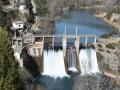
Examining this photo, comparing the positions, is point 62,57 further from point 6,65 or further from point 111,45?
point 6,65

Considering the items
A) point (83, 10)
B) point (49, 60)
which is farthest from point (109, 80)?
point (83, 10)

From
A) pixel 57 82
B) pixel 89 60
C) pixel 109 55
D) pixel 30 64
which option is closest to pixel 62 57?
pixel 89 60

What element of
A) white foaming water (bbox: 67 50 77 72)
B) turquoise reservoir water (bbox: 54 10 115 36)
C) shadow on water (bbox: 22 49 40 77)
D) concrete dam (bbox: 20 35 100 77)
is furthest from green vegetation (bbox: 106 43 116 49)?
turquoise reservoir water (bbox: 54 10 115 36)

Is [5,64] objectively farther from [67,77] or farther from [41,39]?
[41,39]

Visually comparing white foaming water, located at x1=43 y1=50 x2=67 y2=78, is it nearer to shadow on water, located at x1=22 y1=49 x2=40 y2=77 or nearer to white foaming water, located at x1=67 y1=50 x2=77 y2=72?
white foaming water, located at x1=67 y1=50 x2=77 y2=72

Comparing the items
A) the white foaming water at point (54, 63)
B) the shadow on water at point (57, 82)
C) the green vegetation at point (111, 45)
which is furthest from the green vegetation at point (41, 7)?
the shadow on water at point (57, 82)

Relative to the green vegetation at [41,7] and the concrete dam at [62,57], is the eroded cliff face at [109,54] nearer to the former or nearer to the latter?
the concrete dam at [62,57]
